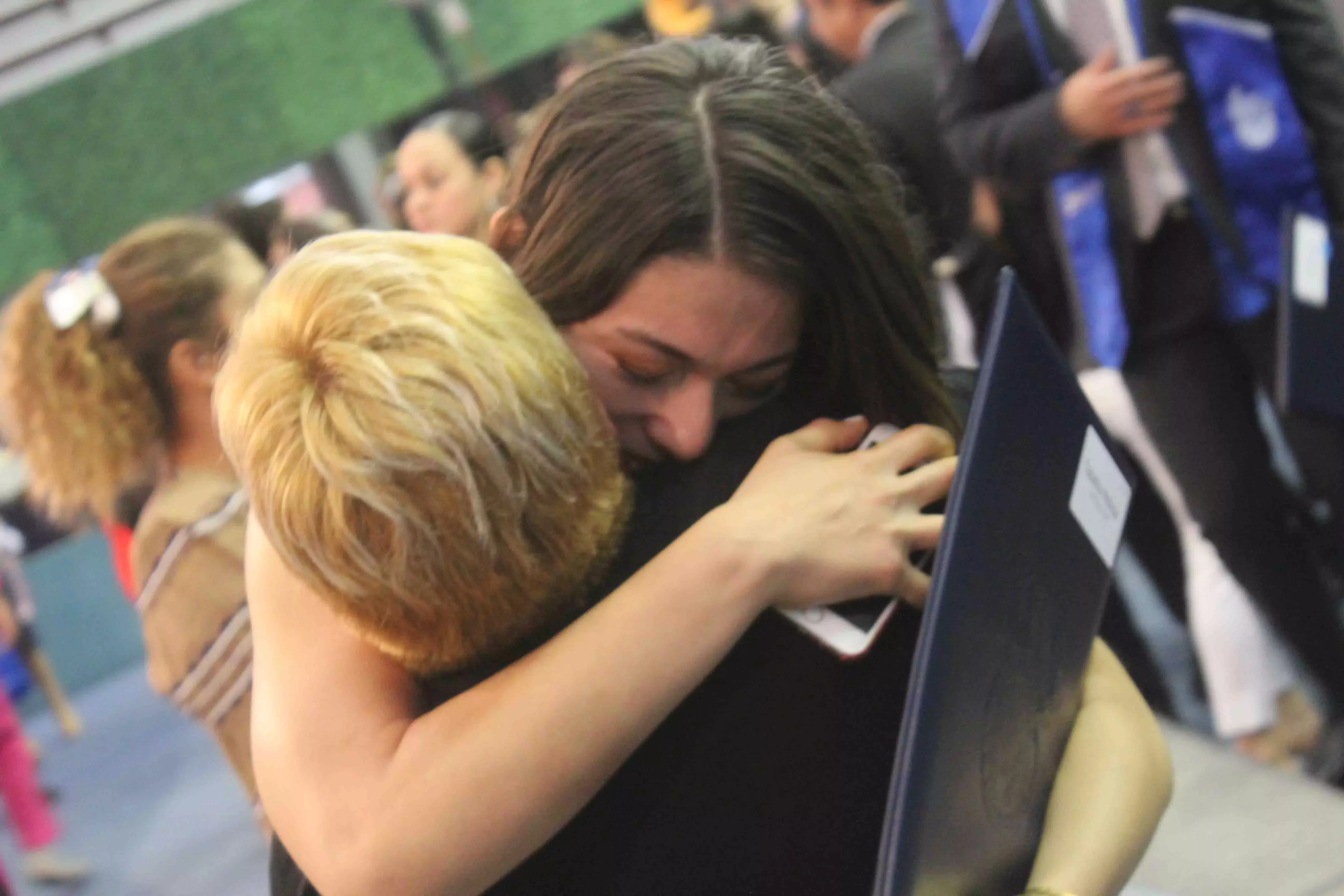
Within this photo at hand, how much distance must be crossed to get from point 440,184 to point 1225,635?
2.09m

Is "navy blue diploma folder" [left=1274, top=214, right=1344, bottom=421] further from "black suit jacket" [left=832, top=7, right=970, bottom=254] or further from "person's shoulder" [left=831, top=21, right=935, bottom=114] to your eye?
"person's shoulder" [left=831, top=21, right=935, bottom=114]

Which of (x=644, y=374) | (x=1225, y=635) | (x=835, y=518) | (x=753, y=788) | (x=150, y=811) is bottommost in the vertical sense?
(x=150, y=811)

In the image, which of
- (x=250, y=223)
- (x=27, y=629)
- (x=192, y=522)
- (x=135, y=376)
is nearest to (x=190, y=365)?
(x=135, y=376)

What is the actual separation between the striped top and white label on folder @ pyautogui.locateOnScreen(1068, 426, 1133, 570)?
1002mm

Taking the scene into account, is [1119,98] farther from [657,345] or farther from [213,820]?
[213,820]

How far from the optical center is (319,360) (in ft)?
2.40

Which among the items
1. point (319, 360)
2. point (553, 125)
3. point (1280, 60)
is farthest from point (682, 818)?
point (1280, 60)

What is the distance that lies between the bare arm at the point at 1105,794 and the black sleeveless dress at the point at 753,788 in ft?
0.50

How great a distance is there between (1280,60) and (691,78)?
126 centimetres

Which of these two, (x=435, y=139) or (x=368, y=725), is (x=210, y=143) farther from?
(x=368, y=725)

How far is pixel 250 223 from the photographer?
2.45 metres

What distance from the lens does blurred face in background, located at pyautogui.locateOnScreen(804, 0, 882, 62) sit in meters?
2.54

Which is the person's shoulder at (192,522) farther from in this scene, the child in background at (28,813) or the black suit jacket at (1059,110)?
the child in background at (28,813)

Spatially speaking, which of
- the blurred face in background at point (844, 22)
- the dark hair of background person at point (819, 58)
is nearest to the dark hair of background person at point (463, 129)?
the dark hair of background person at point (819, 58)
